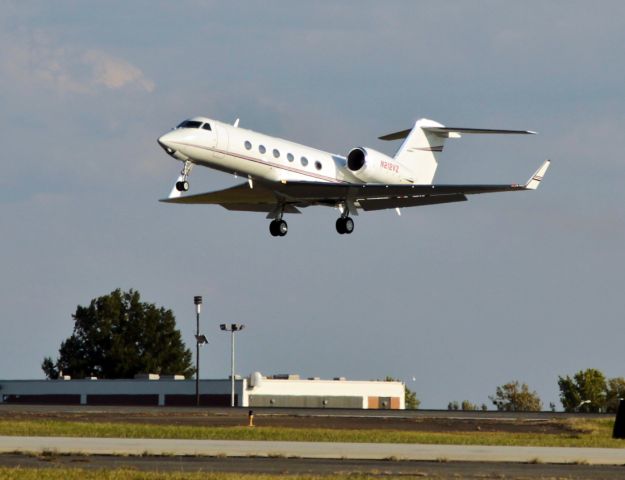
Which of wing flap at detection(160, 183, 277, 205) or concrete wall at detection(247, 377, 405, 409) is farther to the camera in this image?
concrete wall at detection(247, 377, 405, 409)

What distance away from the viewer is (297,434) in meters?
35.1

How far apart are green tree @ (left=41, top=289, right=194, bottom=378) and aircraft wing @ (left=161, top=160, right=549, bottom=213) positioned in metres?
73.9

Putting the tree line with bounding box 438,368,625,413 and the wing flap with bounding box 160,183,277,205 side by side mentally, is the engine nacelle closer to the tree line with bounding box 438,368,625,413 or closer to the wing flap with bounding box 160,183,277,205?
the wing flap with bounding box 160,183,277,205

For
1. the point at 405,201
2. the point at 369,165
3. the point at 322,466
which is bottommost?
the point at 322,466

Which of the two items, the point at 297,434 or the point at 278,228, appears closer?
the point at 297,434

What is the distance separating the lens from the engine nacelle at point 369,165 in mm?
42594

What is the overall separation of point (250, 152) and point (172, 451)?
14354mm

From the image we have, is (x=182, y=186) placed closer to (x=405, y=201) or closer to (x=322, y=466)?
(x=405, y=201)

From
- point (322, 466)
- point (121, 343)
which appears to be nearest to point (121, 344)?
point (121, 343)

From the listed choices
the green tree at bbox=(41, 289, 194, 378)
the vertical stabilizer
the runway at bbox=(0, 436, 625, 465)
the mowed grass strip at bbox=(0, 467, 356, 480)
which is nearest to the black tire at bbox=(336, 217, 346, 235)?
the vertical stabilizer

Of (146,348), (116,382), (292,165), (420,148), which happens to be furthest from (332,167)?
(146,348)

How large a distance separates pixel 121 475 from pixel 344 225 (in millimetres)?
23391

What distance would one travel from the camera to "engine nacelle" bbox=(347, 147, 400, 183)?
42594mm

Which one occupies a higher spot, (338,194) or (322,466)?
(338,194)
